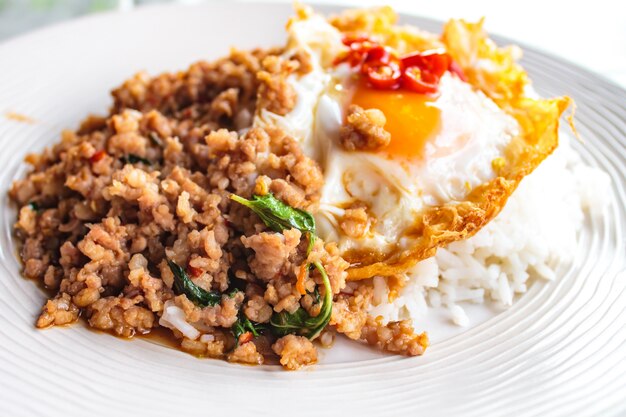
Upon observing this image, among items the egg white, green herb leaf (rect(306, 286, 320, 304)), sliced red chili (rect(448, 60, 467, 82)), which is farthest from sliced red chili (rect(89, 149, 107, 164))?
sliced red chili (rect(448, 60, 467, 82))

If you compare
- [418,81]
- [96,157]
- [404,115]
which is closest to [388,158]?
[404,115]

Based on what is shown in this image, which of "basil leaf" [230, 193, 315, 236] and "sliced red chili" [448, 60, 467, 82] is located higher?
"sliced red chili" [448, 60, 467, 82]

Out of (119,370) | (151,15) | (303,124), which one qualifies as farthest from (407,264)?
(151,15)

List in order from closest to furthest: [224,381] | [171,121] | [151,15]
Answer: [224,381], [171,121], [151,15]

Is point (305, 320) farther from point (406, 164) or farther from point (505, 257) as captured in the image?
point (505, 257)

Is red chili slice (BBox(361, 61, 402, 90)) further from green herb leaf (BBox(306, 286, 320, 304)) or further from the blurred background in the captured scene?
the blurred background

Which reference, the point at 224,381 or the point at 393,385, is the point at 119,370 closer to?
the point at 224,381
